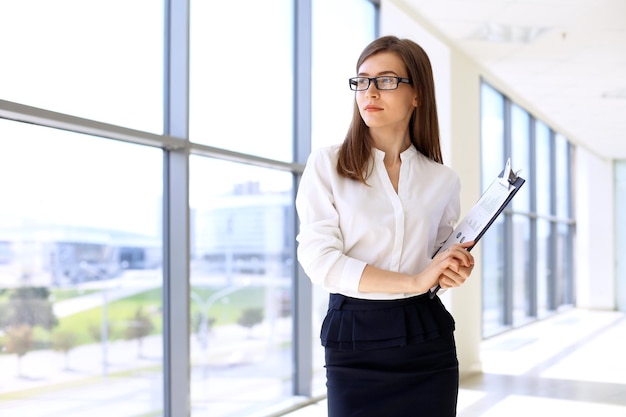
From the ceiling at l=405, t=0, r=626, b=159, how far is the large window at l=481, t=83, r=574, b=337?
25.0 inches

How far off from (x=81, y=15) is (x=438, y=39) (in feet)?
13.5

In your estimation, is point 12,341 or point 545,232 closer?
point 12,341

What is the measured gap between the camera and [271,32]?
5.13 metres

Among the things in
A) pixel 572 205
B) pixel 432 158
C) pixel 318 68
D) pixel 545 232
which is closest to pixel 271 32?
pixel 318 68

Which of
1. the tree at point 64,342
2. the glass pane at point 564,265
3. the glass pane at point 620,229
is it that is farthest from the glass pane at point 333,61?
the glass pane at point 620,229

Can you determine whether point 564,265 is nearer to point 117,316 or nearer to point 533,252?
point 533,252

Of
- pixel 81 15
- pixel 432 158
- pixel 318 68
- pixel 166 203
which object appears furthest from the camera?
pixel 318 68

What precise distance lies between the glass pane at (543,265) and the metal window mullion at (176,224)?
9837 millimetres

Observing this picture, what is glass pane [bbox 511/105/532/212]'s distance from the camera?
36.3 feet

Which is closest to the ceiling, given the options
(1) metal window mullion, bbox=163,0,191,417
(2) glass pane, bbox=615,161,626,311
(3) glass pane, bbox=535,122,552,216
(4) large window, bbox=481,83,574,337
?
(4) large window, bbox=481,83,574,337

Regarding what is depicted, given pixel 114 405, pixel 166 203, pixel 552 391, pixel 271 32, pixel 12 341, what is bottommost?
pixel 552 391

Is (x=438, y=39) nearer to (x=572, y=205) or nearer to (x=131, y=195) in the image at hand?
(x=131, y=195)

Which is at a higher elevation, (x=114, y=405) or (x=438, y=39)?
(x=438, y=39)

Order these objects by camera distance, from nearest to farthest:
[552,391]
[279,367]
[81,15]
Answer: [81,15] < [279,367] < [552,391]
